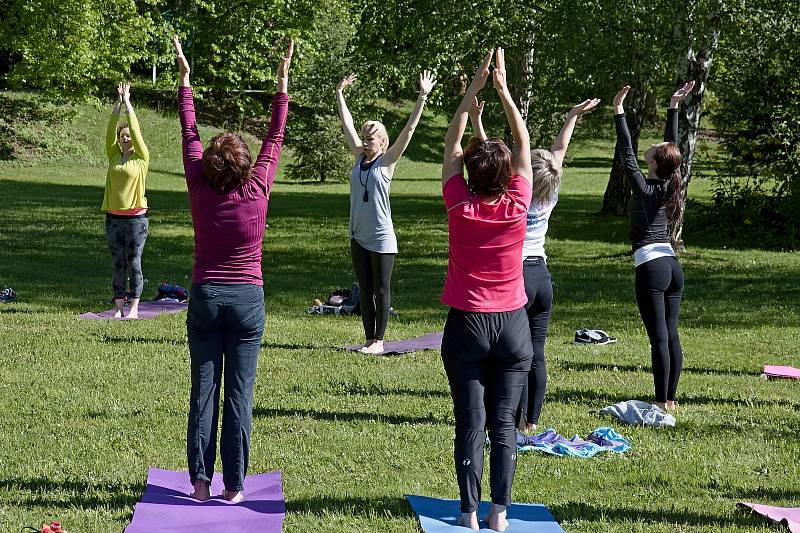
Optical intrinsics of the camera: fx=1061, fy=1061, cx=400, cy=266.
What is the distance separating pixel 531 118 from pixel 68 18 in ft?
57.3

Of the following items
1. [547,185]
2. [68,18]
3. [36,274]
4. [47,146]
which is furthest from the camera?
[47,146]

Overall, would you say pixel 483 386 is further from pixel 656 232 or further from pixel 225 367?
pixel 656 232

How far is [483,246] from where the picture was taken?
5.56 meters

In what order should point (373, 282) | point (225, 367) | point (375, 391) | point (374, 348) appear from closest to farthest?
point (225, 367) → point (375, 391) → point (373, 282) → point (374, 348)

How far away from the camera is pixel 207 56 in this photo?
40.3m

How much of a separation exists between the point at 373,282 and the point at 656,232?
3401mm

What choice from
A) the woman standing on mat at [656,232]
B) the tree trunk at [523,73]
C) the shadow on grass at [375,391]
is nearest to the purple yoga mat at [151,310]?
the shadow on grass at [375,391]

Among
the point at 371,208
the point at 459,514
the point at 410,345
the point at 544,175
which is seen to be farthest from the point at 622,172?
the point at 459,514

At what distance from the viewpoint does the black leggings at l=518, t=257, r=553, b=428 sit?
23.0 ft

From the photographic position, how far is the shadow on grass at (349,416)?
26.1 ft

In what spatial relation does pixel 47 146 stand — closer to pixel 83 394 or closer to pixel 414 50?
pixel 414 50

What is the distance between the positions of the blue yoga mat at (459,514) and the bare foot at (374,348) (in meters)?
4.62

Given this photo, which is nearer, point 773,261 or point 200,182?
point 200,182

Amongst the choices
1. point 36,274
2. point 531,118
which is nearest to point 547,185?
point 36,274
